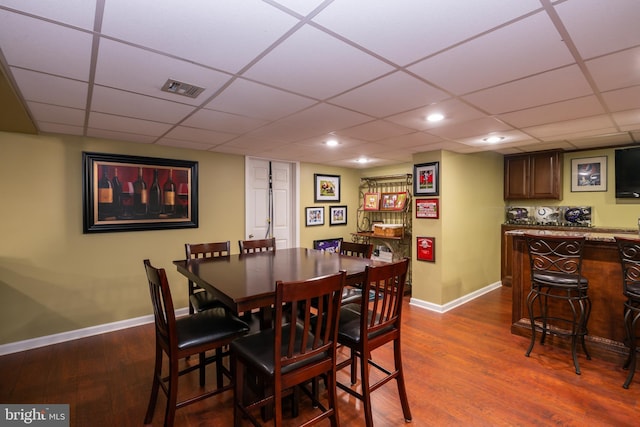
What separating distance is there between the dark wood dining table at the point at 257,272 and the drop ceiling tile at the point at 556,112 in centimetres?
178

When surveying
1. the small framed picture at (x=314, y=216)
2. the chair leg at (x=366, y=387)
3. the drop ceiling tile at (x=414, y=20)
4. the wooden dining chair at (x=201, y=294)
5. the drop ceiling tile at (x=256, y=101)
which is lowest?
the chair leg at (x=366, y=387)

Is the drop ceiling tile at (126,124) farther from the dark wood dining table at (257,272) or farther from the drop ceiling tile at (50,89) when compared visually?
the dark wood dining table at (257,272)

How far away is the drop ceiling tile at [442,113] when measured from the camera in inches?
92.2

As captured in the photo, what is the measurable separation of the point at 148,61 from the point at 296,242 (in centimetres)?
388

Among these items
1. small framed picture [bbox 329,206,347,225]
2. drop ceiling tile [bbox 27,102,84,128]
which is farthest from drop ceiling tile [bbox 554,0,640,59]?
small framed picture [bbox 329,206,347,225]

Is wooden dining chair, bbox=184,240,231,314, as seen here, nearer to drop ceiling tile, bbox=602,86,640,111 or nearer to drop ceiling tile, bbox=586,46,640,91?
drop ceiling tile, bbox=586,46,640,91

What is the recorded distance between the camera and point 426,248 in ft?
14.2

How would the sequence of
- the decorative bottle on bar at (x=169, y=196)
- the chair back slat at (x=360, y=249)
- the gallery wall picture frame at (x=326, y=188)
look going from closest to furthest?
the chair back slat at (x=360, y=249) → the decorative bottle on bar at (x=169, y=196) → the gallery wall picture frame at (x=326, y=188)

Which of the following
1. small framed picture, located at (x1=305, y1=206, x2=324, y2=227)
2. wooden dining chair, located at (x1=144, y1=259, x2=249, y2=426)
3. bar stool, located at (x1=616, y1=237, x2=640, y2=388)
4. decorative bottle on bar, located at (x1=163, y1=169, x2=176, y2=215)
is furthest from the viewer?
small framed picture, located at (x1=305, y1=206, x2=324, y2=227)

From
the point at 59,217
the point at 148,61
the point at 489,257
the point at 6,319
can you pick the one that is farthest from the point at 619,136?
the point at 6,319

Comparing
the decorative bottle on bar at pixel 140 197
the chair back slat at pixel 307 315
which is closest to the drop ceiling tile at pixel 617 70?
the chair back slat at pixel 307 315

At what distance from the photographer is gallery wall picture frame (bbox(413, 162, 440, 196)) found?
4.18 m

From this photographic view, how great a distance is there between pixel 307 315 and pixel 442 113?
2.01 m

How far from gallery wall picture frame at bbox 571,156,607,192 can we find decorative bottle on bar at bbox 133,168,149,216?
606cm
